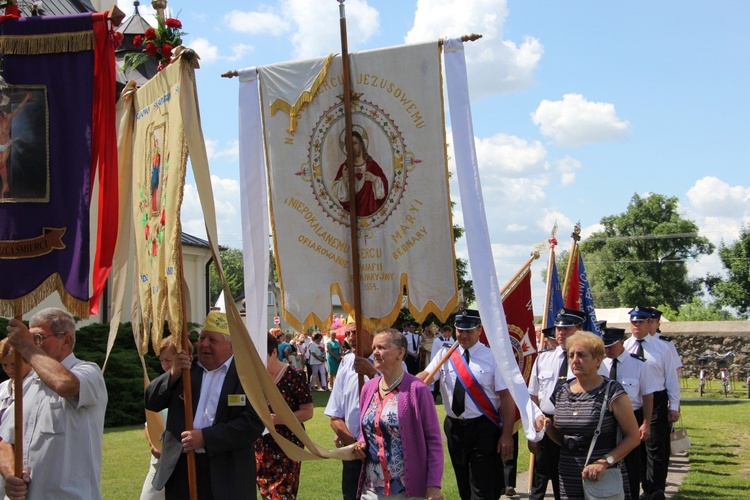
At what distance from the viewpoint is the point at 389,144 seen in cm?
689

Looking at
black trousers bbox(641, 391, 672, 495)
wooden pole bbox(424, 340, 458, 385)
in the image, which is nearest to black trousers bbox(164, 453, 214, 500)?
wooden pole bbox(424, 340, 458, 385)

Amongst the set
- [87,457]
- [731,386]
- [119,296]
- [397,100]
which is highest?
[397,100]

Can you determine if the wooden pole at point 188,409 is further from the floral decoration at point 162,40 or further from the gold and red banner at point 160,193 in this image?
the floral decoration at point 162,40

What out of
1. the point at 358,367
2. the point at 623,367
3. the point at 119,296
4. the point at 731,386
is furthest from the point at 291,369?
the point at 731,386

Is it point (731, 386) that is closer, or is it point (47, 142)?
point (47, 142)

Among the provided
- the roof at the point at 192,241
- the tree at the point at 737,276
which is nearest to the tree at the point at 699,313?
the tree at the point at 737,276

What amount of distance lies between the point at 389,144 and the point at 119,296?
2228 mm

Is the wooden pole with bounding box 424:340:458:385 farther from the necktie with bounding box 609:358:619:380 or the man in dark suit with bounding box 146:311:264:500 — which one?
the man in dark suit with bounding box 146:311:264:500

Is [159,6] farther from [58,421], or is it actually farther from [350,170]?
[58,421]

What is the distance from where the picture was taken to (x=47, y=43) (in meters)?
5.68

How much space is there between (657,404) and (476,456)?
371cm

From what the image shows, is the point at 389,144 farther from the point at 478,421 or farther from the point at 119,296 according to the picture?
the point at 478,421

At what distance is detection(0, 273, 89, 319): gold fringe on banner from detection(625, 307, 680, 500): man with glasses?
23.1 ft

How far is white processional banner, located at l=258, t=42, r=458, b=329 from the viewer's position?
22.3ft
